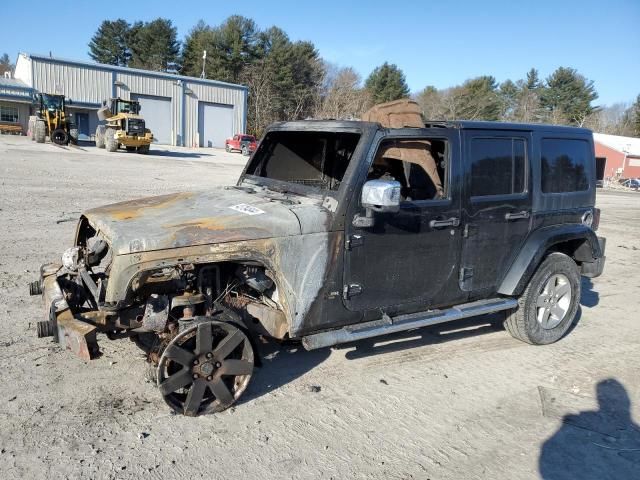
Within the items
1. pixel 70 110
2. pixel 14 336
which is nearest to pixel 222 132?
pixel 70 110

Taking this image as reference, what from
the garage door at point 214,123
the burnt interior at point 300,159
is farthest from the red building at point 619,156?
the burnt interior at point 300,159

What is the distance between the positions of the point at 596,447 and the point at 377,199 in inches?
89.3

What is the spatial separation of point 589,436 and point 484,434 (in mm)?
769

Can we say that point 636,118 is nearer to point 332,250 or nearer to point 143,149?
point 143,149

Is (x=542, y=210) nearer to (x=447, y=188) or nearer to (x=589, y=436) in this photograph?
(x=447, y=188)

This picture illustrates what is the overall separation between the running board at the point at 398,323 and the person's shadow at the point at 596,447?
1.11m

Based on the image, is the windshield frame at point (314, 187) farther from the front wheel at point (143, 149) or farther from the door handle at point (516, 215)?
the front wheel at point (143, 149)

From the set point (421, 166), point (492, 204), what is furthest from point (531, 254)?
point (421, 166)

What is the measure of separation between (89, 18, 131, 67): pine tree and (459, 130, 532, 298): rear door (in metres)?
74.3

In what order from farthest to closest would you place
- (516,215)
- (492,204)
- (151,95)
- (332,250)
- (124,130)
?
(151,95), (124,130), (516,215), (492,204), (332,250)

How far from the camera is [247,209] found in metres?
3.82

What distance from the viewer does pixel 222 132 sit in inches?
1880

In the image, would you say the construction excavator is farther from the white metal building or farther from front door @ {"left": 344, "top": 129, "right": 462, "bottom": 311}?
front door @ {"left": 344, "top": 129, "right": 462, "bottom": 311}

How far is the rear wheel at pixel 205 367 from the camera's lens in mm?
3387
